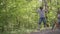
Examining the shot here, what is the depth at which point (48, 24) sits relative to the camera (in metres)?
16.0

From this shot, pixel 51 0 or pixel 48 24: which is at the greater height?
pixel 51 0

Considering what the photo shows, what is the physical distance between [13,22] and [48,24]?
139 inches

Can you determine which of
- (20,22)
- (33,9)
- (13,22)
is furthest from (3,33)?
(33,9)

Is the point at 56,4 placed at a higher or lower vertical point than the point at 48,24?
higher

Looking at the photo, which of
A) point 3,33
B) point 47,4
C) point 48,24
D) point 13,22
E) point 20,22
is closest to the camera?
point 3,33

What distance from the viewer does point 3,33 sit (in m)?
12.3

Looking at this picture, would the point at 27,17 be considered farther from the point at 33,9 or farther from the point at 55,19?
the point at 55,19

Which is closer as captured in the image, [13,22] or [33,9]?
[13,22]

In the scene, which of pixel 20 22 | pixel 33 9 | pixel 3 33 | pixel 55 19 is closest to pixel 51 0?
pixel 55 19

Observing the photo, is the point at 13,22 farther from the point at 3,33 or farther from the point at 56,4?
the point at 56,4

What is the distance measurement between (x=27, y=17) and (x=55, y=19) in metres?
2.96

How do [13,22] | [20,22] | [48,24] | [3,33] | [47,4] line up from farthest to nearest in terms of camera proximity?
[47,4] → [48,24] → [20,22] → [13,22] → [3,33]

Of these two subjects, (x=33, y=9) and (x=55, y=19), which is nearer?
(x=33, y=9)

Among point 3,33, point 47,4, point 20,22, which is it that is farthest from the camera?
point 47,4
